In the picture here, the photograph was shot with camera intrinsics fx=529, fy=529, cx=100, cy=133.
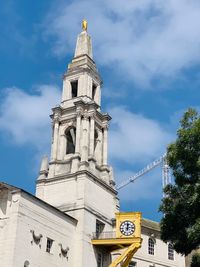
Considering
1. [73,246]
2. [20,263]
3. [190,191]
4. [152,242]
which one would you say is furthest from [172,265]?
[190,191]

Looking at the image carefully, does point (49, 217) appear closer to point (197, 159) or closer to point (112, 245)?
point (112, 245)

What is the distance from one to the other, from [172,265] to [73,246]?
14.1 metres

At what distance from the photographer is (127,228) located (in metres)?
48.8

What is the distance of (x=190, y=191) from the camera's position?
28.1m

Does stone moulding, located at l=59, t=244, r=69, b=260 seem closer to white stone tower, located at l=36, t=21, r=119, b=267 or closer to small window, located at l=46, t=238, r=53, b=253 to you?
small window, located at l=46, t=238, r=53, b=253

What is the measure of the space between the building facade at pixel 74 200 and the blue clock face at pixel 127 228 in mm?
2946

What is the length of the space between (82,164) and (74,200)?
3.79 metres

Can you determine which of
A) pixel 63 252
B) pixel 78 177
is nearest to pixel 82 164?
pixel 78 177

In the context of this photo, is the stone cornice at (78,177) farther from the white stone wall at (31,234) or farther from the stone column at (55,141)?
the white stone wall at (31,234)

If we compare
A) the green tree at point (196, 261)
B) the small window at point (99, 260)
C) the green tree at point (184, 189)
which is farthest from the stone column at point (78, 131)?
the green tree at point (196, 261)

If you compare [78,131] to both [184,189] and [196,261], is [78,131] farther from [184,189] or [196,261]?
[196,261]

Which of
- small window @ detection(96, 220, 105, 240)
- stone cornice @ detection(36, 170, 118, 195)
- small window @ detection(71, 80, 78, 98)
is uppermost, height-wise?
small window @ detection(71, 80, 78, 98)

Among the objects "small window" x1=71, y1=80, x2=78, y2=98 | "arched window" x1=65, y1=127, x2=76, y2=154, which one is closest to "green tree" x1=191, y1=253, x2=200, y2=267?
"arched window" x1=65, y1=127, x2=76, y2=154

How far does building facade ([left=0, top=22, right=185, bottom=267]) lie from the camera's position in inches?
1694
